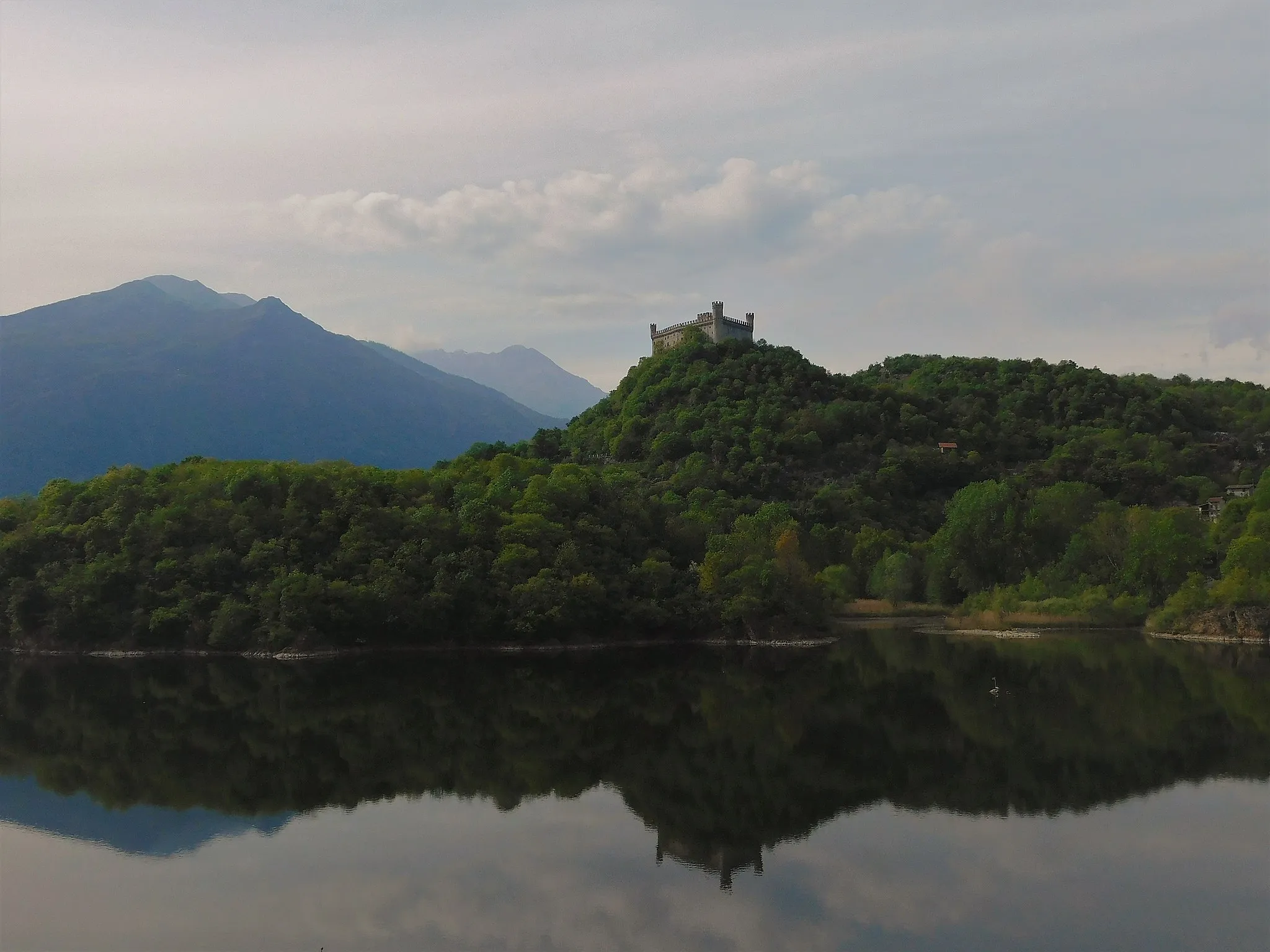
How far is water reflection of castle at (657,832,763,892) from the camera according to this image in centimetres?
1964

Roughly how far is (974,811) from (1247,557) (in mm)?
38520

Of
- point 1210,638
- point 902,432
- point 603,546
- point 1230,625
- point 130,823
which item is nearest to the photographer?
point 130,823

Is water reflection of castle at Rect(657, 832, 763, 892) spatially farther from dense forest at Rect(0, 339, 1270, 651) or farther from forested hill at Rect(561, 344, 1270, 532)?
forested hill at Rect(561, 344, 1270, 532)

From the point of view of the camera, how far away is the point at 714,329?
118m

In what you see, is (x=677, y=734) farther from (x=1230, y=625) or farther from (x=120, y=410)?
(x=120, y=410)

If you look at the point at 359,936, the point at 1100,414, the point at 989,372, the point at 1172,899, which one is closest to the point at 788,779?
the point at 1172,899

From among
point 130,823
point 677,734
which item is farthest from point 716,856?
point 130,823

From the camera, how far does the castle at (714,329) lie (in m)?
118

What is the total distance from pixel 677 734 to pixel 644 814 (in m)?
7.98

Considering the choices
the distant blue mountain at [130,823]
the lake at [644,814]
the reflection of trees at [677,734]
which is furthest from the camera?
the reflection of trees at [677,734]

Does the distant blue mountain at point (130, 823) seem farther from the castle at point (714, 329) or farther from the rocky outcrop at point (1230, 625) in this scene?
the castle at point (714, 329)

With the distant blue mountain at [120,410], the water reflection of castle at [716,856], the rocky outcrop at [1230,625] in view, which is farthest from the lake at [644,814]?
the distant blue mountain at [120,410]

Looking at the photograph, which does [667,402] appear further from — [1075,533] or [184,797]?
[184,797]

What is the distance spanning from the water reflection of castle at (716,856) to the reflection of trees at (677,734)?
0.07 meters
